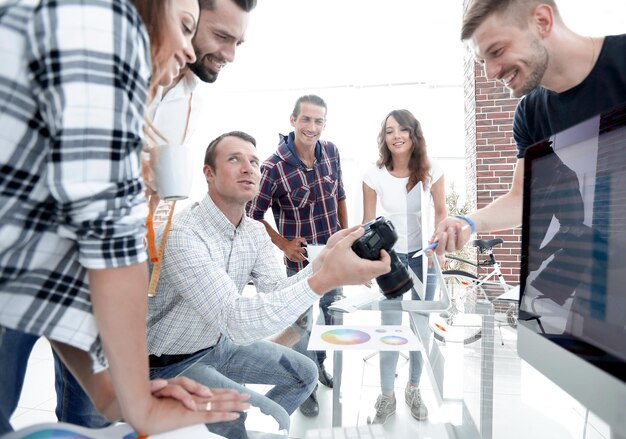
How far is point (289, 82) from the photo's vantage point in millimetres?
5809

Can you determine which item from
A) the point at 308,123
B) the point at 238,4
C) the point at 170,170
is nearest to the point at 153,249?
the point at 170,170

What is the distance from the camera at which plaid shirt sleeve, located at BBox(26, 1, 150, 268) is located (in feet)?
1.41

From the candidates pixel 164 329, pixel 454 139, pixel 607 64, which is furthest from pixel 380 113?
pixel 164 329

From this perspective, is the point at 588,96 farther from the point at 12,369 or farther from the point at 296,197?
the point at 296,197

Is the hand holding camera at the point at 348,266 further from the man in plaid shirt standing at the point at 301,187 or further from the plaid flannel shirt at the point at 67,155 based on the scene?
the man in plaid shirt standing at the point at 301,187

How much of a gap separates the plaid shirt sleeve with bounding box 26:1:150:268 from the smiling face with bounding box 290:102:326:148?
209 cm

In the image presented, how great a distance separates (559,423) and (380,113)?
5104mm

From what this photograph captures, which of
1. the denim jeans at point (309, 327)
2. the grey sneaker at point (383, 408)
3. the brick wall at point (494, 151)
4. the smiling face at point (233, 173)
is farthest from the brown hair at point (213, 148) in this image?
the brick wall at point (494, 151)

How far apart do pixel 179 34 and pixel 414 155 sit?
7.01 feet

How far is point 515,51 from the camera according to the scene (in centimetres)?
128

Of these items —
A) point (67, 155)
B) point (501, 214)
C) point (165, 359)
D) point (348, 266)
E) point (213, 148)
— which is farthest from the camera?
point (213, 148)

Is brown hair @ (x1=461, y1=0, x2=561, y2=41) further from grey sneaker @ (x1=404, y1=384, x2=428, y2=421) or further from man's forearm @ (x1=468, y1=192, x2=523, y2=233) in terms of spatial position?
grey sneaker @ (x1=404, y1=384, x2=428, y2=421)

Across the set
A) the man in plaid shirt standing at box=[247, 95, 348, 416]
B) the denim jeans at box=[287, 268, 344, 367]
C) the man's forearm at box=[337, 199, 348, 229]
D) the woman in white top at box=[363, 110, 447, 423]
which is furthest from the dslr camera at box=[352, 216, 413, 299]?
the man's forearm at box=[337, 199, 348, 229]

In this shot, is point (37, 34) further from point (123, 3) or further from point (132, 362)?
point (132, 362)
